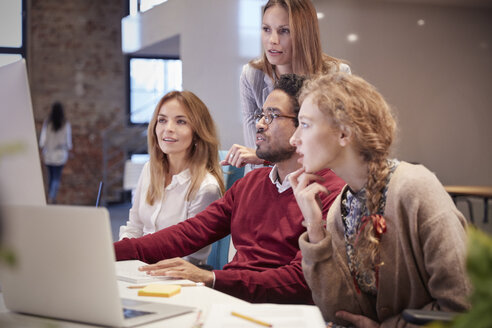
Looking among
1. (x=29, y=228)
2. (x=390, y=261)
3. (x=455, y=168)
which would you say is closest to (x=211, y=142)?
(x=390, y=261)

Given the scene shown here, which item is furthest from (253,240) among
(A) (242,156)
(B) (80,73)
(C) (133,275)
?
(B) (80,73)

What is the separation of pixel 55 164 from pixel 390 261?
25.2ft

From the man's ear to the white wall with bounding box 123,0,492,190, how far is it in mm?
3450

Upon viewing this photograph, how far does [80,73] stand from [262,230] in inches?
327

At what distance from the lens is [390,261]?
47.2 inches

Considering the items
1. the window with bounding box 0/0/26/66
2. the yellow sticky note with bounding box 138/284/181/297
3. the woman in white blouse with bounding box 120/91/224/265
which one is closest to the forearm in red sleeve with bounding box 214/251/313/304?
the yellow sticky note with bounding box 138/284/181/297

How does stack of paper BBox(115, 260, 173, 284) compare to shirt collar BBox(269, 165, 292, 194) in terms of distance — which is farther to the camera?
shirt collar BBox(269, 165, 292, 194)

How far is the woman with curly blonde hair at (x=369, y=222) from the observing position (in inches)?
43.6

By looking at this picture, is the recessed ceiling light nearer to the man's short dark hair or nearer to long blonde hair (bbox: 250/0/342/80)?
long blonde hair (bbox: 250/0/342/80)

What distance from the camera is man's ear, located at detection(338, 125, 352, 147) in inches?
48.6

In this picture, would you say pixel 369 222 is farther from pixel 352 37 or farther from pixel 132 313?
pixel 352 37

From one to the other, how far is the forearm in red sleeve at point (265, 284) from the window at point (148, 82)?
786cm

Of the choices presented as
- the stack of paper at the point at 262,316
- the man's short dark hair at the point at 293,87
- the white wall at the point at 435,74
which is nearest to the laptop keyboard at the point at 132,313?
the stack of paper at the point at 262,316

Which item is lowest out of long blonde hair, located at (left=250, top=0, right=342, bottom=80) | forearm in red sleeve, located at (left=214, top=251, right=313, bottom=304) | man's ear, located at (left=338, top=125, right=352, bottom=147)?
forearm in red sleeve, located at (left=214, top=251, right=313, bottom=304)
